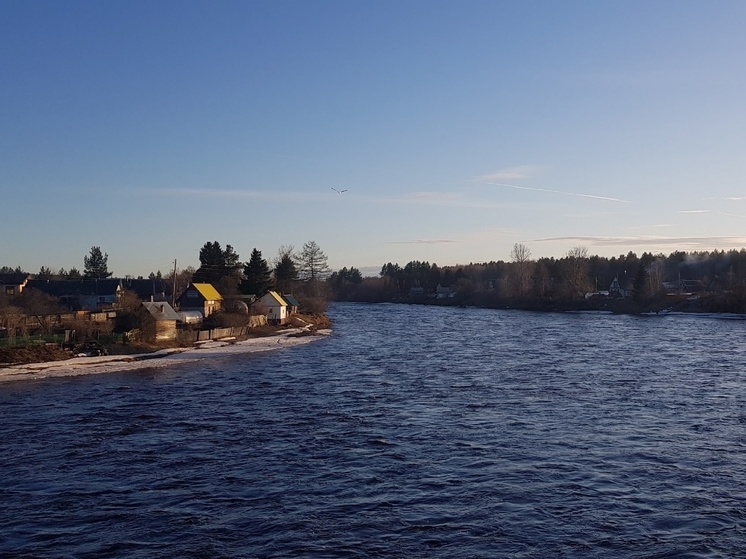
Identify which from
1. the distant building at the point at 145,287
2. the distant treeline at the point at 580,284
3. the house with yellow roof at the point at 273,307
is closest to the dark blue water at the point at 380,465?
the house with yellow roof at the point at 273,307

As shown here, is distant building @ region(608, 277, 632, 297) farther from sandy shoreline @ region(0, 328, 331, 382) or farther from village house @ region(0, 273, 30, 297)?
village house @ region(0, 273, 30, 297)

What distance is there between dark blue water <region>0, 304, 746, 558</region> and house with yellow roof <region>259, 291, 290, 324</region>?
107 feet

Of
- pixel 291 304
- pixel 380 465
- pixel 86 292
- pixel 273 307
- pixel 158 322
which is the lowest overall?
pixel 380 465

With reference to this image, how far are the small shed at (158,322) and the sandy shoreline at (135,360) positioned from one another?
196 centimetres

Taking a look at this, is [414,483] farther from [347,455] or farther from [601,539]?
[601,539]

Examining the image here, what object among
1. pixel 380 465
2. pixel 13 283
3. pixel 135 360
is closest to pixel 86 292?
pixel 13 283

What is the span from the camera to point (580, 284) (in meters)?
122

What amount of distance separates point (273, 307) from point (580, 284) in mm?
69398

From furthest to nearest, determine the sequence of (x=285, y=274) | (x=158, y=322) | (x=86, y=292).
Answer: (x=285, y=274), (x=86, y=292), (x=158, y=322)

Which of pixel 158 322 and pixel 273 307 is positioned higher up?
pixel 273 307

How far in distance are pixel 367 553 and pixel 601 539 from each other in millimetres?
4023

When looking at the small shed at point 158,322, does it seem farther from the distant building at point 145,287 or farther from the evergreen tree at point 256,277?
the distant building at point 145,287

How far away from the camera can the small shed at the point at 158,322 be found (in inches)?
1810

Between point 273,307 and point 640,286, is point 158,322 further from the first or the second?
point 640,286
